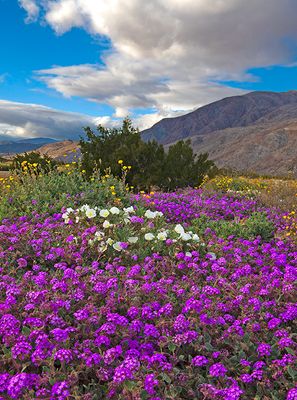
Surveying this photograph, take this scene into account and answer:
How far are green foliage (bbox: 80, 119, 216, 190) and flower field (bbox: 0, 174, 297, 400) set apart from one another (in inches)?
309

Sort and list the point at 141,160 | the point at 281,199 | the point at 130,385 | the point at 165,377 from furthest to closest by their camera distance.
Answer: the point at 141,160, the point at 281,199, the point at 165,377, the point at 130,385

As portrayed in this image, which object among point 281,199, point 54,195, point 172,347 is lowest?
point 281,199

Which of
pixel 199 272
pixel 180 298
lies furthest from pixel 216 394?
pixel 199 272

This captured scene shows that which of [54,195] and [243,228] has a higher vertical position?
[54,195]

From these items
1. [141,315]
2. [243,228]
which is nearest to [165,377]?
[141,315]

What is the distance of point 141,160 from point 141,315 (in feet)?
38.2

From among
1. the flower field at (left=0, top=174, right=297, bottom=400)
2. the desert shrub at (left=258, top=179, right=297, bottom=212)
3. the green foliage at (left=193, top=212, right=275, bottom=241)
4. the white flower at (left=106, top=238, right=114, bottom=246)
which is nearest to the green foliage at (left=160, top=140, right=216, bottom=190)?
the desert shrub at (left=258, top=179, right=297, bottom=212)

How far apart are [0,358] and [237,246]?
413 cm

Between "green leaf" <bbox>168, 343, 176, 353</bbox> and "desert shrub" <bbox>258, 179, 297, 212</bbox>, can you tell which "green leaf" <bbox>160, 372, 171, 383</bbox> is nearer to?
"green leaf" <bbox>168, 343, 176, 353</bbox>

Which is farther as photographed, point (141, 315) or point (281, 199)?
point (281, 199)

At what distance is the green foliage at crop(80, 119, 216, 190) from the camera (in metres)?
14.7

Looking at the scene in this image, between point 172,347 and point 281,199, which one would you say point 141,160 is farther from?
point 172,347

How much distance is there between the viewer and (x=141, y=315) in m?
3.84

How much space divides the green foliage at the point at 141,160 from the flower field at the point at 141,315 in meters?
7.84
